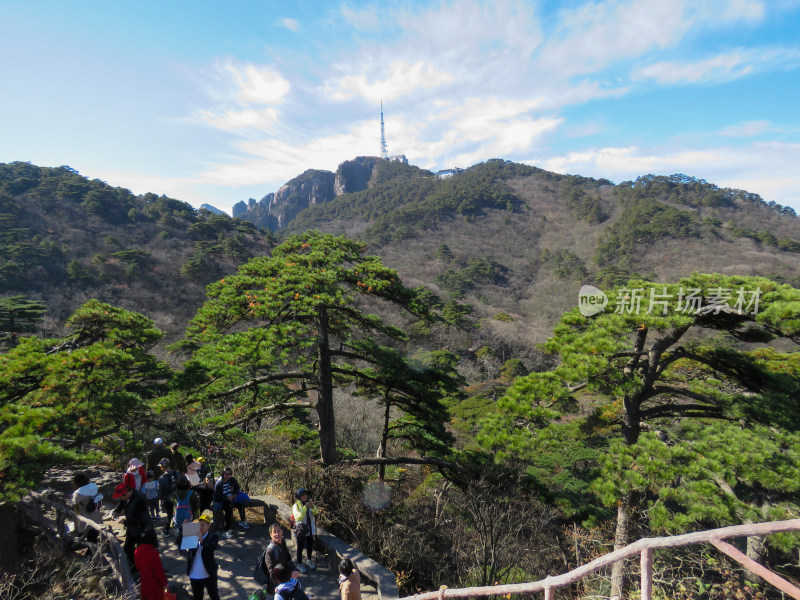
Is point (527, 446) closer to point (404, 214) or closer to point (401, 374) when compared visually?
point (401, 374)

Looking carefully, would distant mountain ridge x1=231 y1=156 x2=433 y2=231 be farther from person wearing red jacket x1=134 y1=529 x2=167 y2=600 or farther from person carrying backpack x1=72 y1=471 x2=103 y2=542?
person wearing red jacket x1=134 y1=529 x2=167 y2=600

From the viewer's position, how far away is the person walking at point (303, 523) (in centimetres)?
566

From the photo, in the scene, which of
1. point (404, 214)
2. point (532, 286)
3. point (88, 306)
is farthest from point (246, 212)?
point (88, 306)

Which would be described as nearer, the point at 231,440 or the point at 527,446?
the point at 527,446

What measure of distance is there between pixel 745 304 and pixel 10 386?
13.1 metres

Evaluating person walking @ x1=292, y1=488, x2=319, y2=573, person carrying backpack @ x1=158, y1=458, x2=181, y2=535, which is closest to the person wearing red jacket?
person walking @ x1=292, y1=488, x2=319, y2=573

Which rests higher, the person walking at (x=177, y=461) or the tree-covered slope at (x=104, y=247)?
the tree-covered slope at (x=104, y=247)

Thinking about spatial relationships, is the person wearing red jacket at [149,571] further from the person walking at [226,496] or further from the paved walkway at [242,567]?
the person walking at [226,496]

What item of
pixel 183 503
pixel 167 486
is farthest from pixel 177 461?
pixel 183 503

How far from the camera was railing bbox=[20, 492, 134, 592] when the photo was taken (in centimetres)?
469

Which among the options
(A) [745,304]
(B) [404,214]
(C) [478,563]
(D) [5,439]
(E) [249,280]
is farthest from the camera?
(B) [404,214]

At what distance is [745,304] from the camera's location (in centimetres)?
670

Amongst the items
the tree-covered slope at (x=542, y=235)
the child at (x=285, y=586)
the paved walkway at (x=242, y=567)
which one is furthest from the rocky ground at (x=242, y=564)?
the tree-covered slope at (x=542, y=235)

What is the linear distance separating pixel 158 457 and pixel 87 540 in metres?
1.76
